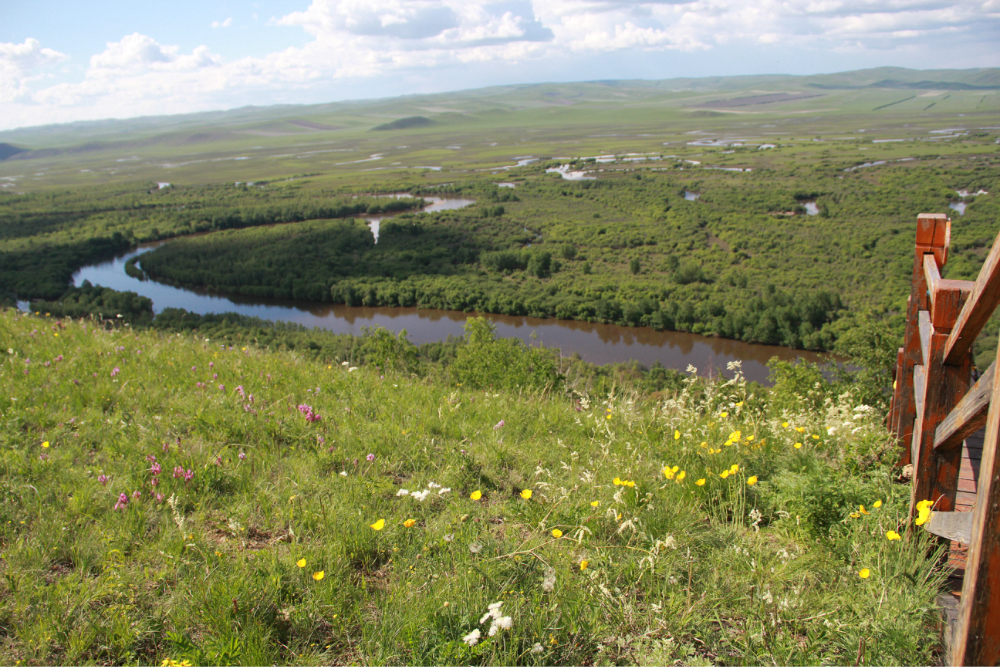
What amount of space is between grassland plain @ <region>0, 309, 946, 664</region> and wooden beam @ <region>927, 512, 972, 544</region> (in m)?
0.20

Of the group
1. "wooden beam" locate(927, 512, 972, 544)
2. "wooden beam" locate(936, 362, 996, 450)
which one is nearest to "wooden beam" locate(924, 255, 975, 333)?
"wooden beam" locate(936, 362, 996, 450)

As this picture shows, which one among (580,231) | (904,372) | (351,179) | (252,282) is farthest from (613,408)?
(351,179)

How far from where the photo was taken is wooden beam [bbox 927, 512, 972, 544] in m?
1.84

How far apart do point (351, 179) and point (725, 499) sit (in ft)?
346

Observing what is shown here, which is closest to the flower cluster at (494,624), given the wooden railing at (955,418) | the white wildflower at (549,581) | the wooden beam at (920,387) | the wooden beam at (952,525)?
the white wildflower at (549,581)

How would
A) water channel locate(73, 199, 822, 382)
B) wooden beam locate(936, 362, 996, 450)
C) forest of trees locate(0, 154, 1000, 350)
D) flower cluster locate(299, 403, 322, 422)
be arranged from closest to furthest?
wooden beam locate(936, 362, 996, 450) < flower cluster locate(299, 403, 322, 422) < water channel locate(73, 199, 822, 382) < forest of trees locate(0, 154, 1000, 350)

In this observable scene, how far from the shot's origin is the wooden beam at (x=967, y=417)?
179 cm

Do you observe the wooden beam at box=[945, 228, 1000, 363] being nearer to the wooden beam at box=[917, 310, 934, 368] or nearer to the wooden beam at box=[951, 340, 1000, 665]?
the wooden beam at box=[917, 310, 934, 368]

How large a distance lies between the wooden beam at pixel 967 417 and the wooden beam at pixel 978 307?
0.61 ft

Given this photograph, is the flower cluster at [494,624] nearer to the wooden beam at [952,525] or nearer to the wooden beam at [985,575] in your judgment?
Result: the wooden beam at [985,575]

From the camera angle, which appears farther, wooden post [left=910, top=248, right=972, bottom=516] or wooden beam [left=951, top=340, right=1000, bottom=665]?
wooden post [left=910, top=248, right=972, bottom=516]

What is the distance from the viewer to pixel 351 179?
101 metres

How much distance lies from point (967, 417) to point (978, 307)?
37cm

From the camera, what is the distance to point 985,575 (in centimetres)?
A: 139
